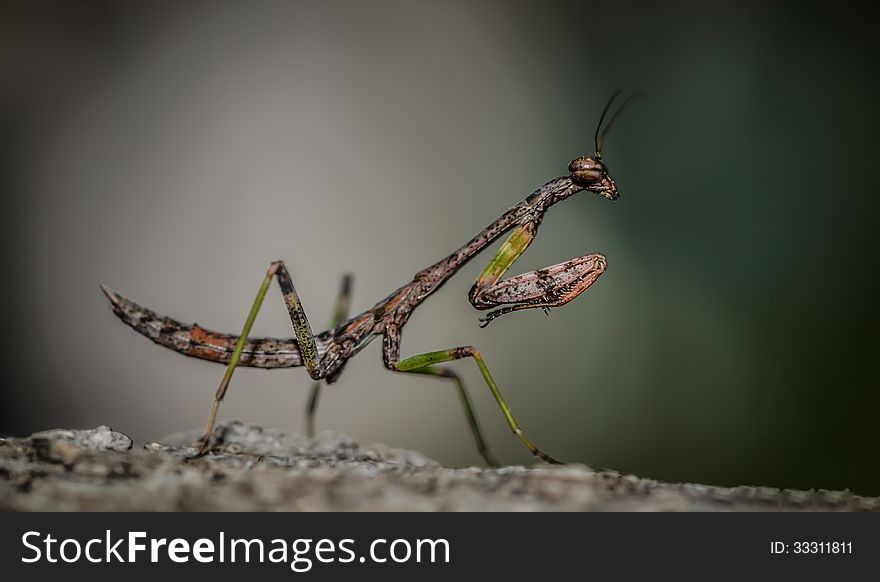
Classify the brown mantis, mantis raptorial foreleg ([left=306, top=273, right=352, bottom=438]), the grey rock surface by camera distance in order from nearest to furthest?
1. the grey rock surface
2. the brown mantis
3. mantis raptorial foreleg ([left=306, top=273, right=352, bottom=438])

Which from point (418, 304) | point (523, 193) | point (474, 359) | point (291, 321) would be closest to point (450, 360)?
point (474, 359)

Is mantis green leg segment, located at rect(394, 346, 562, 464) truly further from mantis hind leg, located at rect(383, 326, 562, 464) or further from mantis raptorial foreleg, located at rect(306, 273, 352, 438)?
mantis raptorial foreleg, located at rect(306, 273, 352, 438)

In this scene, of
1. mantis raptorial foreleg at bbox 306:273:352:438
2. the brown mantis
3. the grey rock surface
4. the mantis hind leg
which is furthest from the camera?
mantis raptorial foreleg at bbox 306:273:352:438

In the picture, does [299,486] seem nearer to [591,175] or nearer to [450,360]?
[450,360]

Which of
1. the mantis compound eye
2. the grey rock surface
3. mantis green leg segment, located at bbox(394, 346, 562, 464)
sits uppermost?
the mantis compound eye

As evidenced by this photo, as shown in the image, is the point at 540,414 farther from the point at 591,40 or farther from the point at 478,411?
the point at 591,40

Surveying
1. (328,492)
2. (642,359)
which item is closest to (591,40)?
(642,359)

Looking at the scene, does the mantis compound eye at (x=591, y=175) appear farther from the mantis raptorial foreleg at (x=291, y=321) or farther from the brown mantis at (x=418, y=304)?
the mantis raptorial foreleg at (x=291, y=321)

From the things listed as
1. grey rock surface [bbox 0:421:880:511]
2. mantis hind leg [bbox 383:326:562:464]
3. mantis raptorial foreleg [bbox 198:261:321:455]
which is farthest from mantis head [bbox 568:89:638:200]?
mantis raptorial foreleg [bbox 198:261:321:455]
